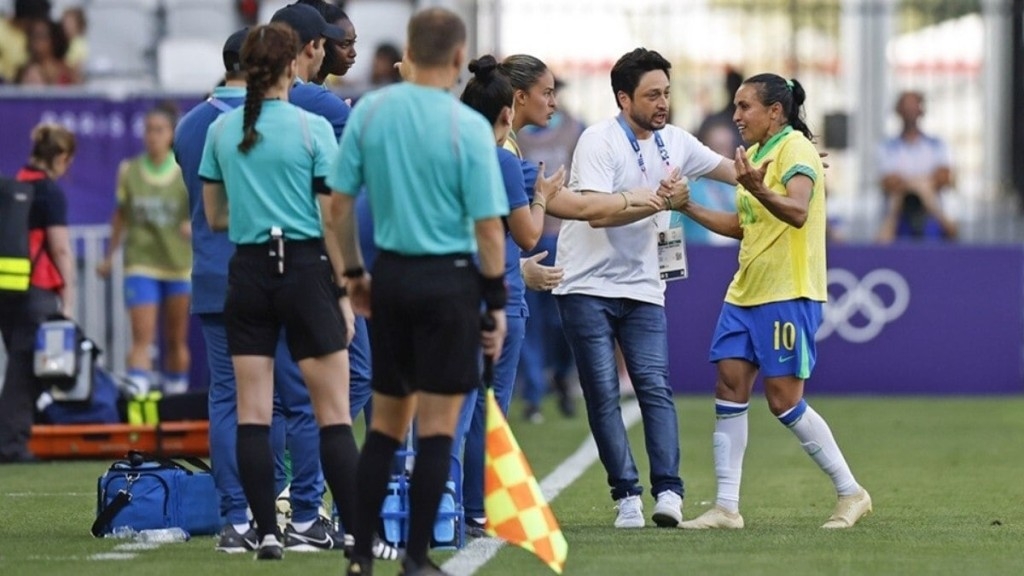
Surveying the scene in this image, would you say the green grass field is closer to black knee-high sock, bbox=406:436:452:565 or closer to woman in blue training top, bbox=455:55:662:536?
woman in blue training top, bbox=455:55:662:536

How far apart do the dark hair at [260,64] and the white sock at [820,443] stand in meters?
2.81

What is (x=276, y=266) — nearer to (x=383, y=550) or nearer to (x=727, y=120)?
(x=383, y=550)

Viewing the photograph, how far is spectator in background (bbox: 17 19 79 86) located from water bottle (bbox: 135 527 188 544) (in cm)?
1010

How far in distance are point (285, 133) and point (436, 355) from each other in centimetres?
121

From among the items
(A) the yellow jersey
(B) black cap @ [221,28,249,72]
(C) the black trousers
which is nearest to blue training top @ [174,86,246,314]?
(B) black cap @ [221,28,249,72]

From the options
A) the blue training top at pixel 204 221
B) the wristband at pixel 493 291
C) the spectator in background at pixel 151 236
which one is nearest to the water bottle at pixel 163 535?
the blue training top at pixel 204 221

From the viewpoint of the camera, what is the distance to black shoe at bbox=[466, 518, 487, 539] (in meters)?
8.96

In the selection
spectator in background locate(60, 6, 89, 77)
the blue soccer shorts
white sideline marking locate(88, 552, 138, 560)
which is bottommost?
white sideline marking locate(88, 552, 138, 560)

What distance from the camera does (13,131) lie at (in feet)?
55.9

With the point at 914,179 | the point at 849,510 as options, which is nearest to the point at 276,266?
the point at 849,510

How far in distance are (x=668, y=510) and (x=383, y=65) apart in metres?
9.14

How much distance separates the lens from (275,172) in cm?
779

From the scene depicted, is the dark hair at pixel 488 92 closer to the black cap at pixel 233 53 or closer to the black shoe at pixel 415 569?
Result: the black cap at pixel 233 53

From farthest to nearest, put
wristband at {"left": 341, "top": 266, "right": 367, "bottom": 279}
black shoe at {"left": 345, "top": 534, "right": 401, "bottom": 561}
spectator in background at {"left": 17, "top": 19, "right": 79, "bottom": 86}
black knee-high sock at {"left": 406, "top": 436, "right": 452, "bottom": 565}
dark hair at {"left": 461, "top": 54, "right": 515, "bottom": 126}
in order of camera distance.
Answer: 1. spectator in background at {"left": 17, "top": 19, "right": 79, "bottom": 86}
2. dark hair at {"left": 461, "top": 54, "right": 515, "bottom": 126}
3. black shoe at {"left": 345, "top": 534, "right": 401, "bottom": 561}
4. wristband at {"left": 341, "top": 266, "right": 367, "bottom": 279}
5. black knee-high sock at {"left": 406, "top": 436, "right": 452, "bottom": 565}
